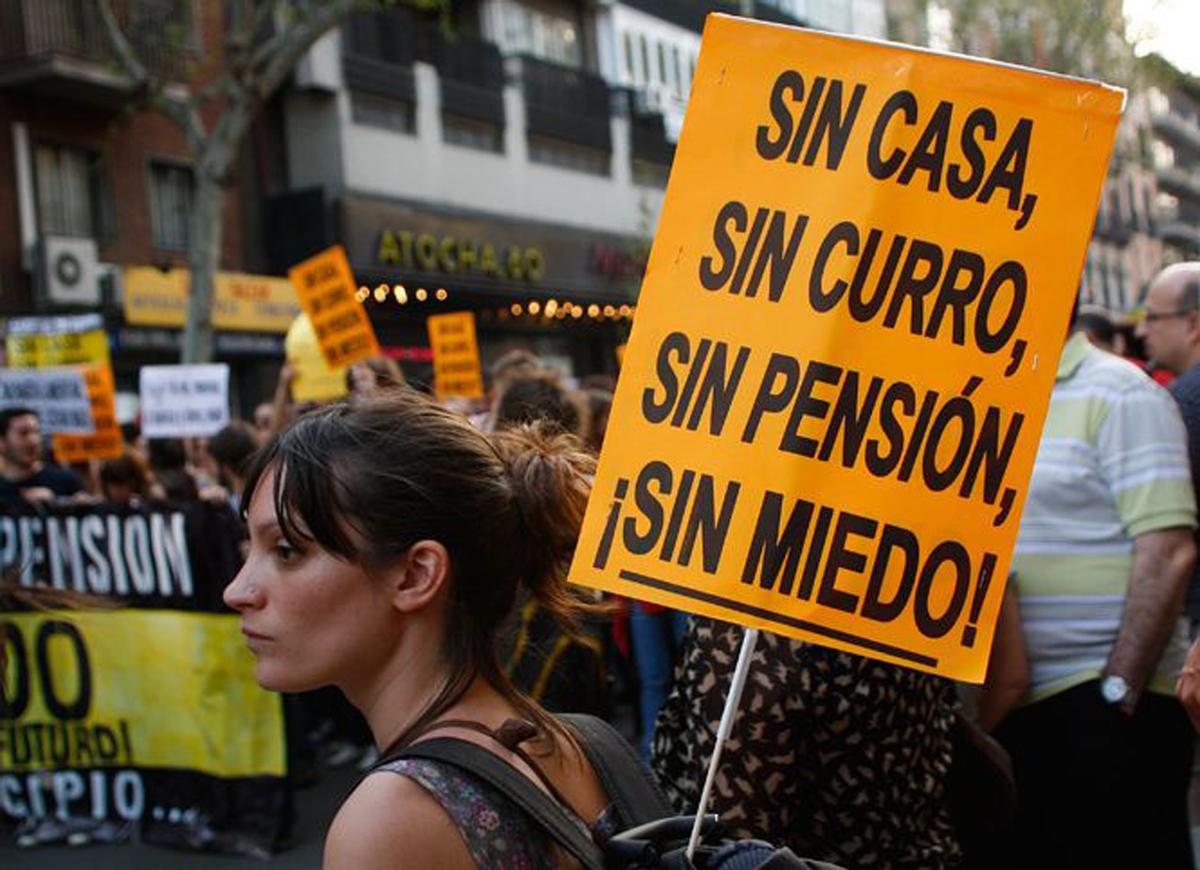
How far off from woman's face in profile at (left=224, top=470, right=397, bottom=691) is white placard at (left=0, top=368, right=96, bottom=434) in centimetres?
920

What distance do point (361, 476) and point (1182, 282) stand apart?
10.8 feet

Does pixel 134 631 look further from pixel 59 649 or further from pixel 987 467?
pixel 987 467

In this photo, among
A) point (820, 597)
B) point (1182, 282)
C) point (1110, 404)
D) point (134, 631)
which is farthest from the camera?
point (134, 631)

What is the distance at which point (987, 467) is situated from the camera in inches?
87.6

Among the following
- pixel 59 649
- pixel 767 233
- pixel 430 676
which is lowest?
pixel 59 649

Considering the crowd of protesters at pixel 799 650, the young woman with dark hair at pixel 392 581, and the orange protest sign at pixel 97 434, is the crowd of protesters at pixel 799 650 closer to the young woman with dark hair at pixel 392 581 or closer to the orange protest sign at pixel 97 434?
the young woman with dark hair at pixel 392 581

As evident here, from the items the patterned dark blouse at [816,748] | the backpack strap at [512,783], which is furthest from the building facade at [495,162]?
the backpack strap at [512,783]

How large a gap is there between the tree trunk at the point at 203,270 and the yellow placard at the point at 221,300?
3.32 metres

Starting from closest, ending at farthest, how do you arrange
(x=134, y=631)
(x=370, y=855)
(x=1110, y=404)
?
(x=370, y=855) → (x=1110, y=404) → (x=134, y=631)

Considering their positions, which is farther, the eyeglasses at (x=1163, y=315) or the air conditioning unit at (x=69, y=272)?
the air conditioning unit at (x=69, y=272)

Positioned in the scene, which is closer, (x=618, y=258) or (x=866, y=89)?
(x=866, y=89)

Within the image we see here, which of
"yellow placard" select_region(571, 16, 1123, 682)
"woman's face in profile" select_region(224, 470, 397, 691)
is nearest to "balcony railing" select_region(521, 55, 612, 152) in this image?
"yellow placard" select_region(571, 16, 1123, 682)

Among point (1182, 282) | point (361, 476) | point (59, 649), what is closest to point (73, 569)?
point (59, 649)

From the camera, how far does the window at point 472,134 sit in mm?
28297
